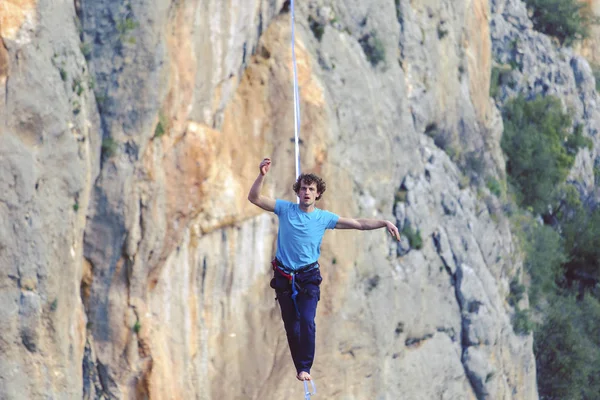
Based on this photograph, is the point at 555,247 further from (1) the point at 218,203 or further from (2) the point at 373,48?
(1) the point at 218,203

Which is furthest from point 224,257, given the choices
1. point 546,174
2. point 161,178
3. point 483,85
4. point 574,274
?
point 574,274

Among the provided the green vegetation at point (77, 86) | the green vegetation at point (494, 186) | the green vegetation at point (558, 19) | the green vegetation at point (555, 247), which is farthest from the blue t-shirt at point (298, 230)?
the green vegetation at point (558, 19)

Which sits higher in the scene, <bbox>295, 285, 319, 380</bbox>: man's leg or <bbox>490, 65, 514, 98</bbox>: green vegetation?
<bbox>490, 65, 514, 98</bbox>: green vegetation

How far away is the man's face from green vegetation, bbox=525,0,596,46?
32129 millimetres

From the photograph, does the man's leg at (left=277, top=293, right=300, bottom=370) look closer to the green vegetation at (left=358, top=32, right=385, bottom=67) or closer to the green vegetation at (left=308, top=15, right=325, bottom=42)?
the green vegetation at (left=308, top=15, right=325, bottom=42)

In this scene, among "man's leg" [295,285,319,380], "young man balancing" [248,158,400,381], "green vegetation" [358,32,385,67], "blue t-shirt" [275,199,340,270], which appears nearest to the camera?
"young man balancing" [248,158,400,381]

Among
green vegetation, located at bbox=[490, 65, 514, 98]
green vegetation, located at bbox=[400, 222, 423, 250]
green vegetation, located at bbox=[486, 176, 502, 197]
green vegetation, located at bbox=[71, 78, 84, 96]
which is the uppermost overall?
green vegetation, located at bbox=[490, 65, 514, 98]

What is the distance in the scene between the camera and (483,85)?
33.1 m

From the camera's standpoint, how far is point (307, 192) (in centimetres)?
1141

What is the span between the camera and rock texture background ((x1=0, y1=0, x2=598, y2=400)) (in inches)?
675

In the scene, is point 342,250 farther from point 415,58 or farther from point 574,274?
point 574,274

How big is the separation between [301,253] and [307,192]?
0.78m

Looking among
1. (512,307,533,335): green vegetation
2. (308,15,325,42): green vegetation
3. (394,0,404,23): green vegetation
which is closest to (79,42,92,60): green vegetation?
(308,15,325,42): green vegetation

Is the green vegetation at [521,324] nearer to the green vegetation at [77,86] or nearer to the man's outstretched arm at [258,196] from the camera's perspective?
the green vegetation at [77,86]
